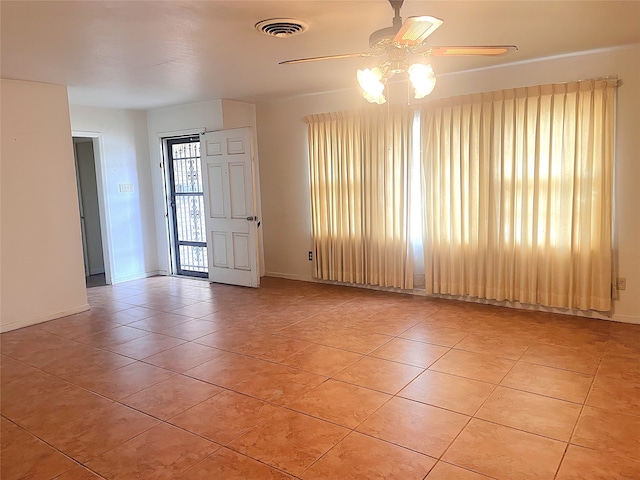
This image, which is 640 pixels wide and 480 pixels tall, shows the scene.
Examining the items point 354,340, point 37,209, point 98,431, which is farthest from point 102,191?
point 98,431

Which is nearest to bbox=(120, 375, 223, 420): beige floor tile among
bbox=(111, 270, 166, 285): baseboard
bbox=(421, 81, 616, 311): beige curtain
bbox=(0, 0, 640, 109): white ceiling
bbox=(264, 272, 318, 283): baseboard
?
bbox=(0, 0, 640, 109): white ceiling

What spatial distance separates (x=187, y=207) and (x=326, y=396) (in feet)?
15.8

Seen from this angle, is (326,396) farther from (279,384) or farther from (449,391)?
(449,391)

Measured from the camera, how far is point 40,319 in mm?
4965

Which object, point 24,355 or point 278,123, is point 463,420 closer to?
point 24,355

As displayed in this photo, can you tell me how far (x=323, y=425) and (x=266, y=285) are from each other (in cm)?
380

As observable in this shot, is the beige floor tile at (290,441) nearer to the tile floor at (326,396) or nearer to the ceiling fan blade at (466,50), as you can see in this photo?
the tile floor at (326,396)

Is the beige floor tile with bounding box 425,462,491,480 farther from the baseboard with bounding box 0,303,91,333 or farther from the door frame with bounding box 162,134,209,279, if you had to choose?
the door frame with bounding box 162,134,209,279

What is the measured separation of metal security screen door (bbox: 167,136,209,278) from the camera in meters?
A: 6.99

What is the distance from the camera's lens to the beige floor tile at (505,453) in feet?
7.42

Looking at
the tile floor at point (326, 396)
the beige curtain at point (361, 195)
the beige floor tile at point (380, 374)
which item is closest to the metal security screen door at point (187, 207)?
the beige curtain at point (361, 195)

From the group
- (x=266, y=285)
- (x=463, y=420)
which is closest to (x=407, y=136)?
(x=266, y=285)

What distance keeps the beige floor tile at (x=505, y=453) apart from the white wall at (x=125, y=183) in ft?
18.9

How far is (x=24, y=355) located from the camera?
4.05m
